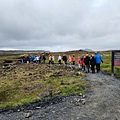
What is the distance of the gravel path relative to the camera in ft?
37.1

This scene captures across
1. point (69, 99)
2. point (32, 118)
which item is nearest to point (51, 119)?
point (32, 118)

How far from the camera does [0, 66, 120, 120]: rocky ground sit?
1134 cm

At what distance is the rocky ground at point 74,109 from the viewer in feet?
37.2

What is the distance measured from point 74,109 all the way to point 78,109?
0.23 meters

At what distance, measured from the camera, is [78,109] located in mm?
12312

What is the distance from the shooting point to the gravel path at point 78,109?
37.1 ft

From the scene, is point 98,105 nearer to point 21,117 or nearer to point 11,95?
point 21,117

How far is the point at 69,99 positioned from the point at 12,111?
3734 millimetres

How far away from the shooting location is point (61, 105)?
1334 cm

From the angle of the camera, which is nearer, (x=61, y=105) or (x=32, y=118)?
(x=32, y=118)

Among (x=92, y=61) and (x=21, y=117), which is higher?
(x=92, y=61)

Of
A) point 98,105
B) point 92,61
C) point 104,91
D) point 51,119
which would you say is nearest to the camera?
point 51,119

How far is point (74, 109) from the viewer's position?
487 inches

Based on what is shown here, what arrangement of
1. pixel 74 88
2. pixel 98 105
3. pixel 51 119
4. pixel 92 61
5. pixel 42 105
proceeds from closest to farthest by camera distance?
pixel 51 119 < pixel 98 105 < pixel 42 105 < pixel 74 88 < pixel 92 61
